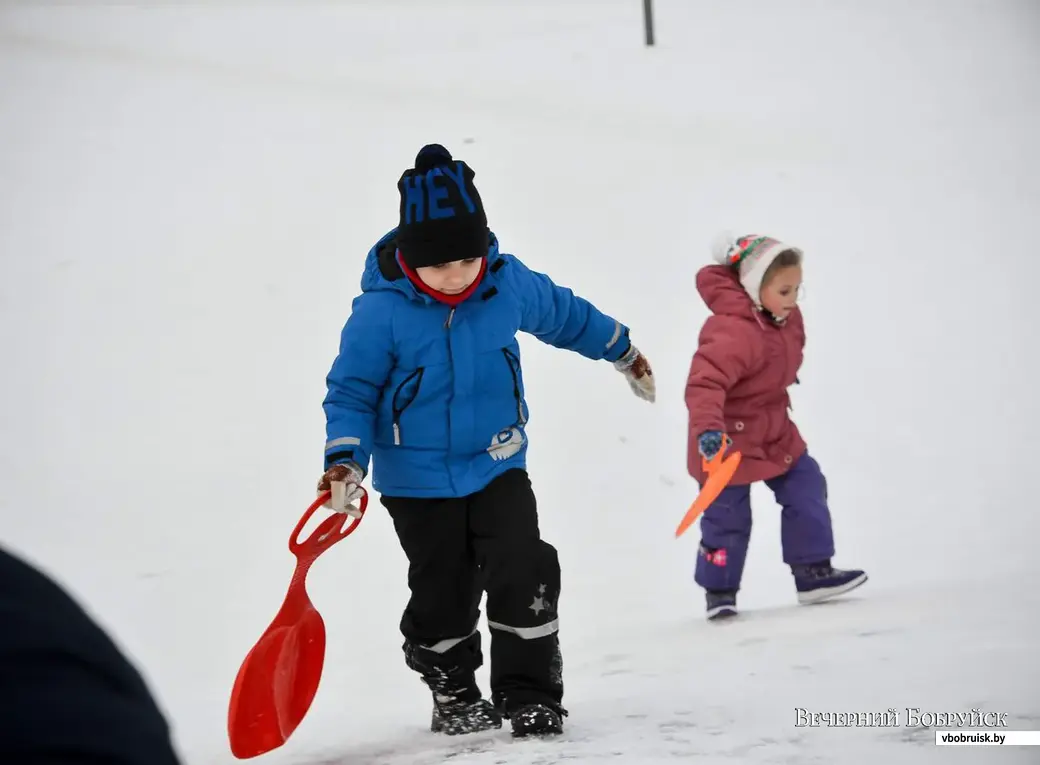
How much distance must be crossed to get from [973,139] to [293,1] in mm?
5224

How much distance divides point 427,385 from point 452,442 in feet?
0.41

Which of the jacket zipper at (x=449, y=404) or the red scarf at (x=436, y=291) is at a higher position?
the red scarf at (x=436, y=291)

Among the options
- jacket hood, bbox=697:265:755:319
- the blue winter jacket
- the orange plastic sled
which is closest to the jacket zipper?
the blue winter jacket

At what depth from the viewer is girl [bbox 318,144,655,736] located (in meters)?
2.63

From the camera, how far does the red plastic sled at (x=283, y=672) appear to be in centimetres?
250

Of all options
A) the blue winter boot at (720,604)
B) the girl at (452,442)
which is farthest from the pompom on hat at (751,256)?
the girl at (452,442)

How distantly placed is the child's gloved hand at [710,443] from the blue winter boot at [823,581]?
0.56 meters

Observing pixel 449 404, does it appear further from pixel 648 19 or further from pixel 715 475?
pixel 648 19

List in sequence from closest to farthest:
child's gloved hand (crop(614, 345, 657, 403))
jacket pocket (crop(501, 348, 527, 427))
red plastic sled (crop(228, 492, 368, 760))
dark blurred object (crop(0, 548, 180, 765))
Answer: dark blurred object (crop(0, 548, 180, 765))
red plastic sled (crop(228, 492, 368, 760))
jacket pocket (crop(501, 348, 527, 427))
child's gloved hand (crop(614, 345, 657, 403))

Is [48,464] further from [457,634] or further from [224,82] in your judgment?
[224,82]

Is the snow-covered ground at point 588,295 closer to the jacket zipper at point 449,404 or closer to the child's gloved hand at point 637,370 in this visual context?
the jacket zipper at point 449,404

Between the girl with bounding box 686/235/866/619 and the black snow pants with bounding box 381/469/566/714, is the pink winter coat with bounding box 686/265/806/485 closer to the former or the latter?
the girl with bounding box 686/235/866/619

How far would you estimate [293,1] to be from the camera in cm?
1023

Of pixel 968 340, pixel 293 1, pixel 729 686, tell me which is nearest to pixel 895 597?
pixel 729 686
